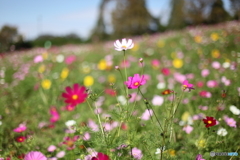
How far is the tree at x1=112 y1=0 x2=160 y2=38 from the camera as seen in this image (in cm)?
1002

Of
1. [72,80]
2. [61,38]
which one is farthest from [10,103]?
[61,38]

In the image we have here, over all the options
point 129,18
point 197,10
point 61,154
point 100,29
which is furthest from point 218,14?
point 61,154

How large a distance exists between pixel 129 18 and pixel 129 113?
985cm

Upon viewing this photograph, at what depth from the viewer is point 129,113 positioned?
1.02 metres

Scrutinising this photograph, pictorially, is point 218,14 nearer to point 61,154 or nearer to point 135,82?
point 135,82

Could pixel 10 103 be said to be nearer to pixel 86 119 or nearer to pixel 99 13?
pixel 86 119

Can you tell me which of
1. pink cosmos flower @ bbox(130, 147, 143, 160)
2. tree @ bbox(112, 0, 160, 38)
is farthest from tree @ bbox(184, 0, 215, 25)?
pink cosmos flower @ bbox(130, 147, 143, 160)

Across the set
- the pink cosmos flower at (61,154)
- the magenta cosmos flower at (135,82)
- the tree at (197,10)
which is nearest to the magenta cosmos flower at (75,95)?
the magenta cosmos flower at (135,82)

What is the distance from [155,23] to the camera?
11961 millimetres

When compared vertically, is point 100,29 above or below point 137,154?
below

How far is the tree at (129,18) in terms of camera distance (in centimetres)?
1002

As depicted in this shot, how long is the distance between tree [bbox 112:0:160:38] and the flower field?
5794 millimetres

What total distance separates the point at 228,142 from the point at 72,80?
2.75 m

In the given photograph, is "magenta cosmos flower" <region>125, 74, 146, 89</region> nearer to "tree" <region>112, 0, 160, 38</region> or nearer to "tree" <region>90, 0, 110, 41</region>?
"tree" <region>112, 0, 160, 38</region>
